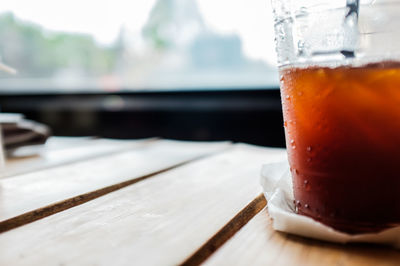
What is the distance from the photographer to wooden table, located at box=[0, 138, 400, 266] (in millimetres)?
488

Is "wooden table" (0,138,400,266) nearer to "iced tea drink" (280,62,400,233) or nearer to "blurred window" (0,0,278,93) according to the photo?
"iced tea drink" (280,62,400,233)

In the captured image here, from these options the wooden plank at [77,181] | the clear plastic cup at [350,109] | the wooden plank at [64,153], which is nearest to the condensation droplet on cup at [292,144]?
the clear plastic cup at [350,109]

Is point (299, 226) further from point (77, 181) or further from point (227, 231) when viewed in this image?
point (77, 181)

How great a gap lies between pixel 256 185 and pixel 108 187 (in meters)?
0.27

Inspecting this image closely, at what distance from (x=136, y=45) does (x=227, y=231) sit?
2.62m

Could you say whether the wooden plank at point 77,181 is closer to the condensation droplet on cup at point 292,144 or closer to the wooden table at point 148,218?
the wooden table at point 148,218

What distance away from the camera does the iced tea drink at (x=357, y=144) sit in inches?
20.2

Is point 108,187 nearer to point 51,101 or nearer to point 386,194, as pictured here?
point 386,194

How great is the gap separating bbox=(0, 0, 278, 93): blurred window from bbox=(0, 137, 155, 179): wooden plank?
4.04 feet

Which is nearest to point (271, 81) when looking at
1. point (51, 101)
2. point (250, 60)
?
point (250, 60)

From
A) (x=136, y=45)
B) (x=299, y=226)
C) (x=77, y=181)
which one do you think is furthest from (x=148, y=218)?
(x=136, y=45)

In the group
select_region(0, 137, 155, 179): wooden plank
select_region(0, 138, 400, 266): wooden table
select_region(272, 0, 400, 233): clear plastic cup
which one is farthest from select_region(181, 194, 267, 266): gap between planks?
select_region(0, 137, 155, 179): wooden plank

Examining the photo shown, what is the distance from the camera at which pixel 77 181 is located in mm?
876

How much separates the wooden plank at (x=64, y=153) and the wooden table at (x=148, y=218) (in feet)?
0.05
